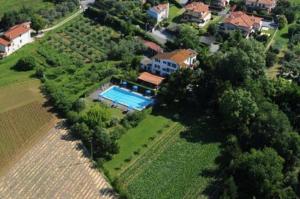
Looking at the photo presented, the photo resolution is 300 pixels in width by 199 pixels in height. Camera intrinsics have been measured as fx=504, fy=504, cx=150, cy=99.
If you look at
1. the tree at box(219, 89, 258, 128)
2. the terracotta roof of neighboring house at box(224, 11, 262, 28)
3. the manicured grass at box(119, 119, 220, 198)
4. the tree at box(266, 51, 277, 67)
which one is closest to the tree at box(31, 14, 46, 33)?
the terracotta roof of neighboring house at box(224, 11, 262, 28)

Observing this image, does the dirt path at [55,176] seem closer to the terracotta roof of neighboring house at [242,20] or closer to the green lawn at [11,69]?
the green lawn at [11,69]

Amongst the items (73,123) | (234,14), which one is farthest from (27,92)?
(234,14)

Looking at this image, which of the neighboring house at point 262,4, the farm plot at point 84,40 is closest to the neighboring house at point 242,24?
the neighboring house at point 262,4

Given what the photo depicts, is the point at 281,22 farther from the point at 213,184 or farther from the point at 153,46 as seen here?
the point at 213,184

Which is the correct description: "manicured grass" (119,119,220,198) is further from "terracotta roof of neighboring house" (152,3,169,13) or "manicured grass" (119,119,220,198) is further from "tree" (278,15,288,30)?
"tree" (278,15,288,30)

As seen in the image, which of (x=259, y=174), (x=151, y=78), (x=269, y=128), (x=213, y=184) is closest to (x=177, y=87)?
(x=151, y=78)

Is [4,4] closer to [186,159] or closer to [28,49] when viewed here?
[28,49]
